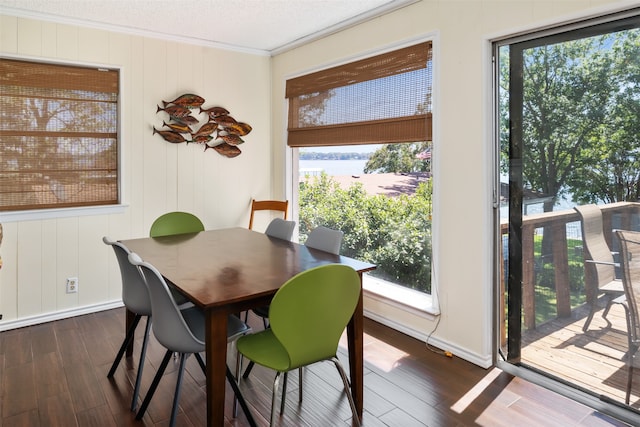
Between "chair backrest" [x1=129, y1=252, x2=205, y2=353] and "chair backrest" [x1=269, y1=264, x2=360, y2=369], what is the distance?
47 centimetres

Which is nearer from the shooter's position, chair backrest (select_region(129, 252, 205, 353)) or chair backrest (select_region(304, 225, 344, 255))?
chair backrest (select_region(129, 252, 205, 353))

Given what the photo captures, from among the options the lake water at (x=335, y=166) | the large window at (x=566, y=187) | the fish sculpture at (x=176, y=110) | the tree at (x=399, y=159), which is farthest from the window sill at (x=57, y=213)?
the large window at (x=566, y=187)

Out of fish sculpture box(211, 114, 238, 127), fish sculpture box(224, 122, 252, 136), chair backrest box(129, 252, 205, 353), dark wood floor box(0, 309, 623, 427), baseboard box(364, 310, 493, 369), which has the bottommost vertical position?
dark wood floor box(0, 309, 623, 427)

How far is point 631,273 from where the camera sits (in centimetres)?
217

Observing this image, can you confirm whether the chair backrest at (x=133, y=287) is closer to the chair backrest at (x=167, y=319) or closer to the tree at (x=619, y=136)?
the chair backrest at (x=167, y=319)

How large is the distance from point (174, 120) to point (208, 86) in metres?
0.50

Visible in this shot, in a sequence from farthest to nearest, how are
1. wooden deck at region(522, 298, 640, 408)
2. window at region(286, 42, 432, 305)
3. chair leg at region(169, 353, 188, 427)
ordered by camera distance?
window at region(286, 42, 432, 305) → wooden deck at region(522, 298, 640, 408) → chair leg at region(169, 353, 188, 427)

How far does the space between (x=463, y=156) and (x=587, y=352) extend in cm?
130

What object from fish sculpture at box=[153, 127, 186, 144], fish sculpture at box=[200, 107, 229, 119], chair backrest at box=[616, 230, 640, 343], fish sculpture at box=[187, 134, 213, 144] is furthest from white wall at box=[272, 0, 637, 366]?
fish sculpture at box=[153, 127, 186, 144]

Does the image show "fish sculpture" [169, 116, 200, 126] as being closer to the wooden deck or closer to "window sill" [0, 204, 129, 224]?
"window sill" [0, 204, 129, 224]

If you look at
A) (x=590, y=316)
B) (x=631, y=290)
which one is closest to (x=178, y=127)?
(x=590, y=316)

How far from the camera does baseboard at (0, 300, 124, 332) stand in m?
3.44

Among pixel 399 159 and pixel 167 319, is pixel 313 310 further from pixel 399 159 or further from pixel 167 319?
pixel 399 159

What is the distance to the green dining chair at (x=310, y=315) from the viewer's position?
5.49ft
